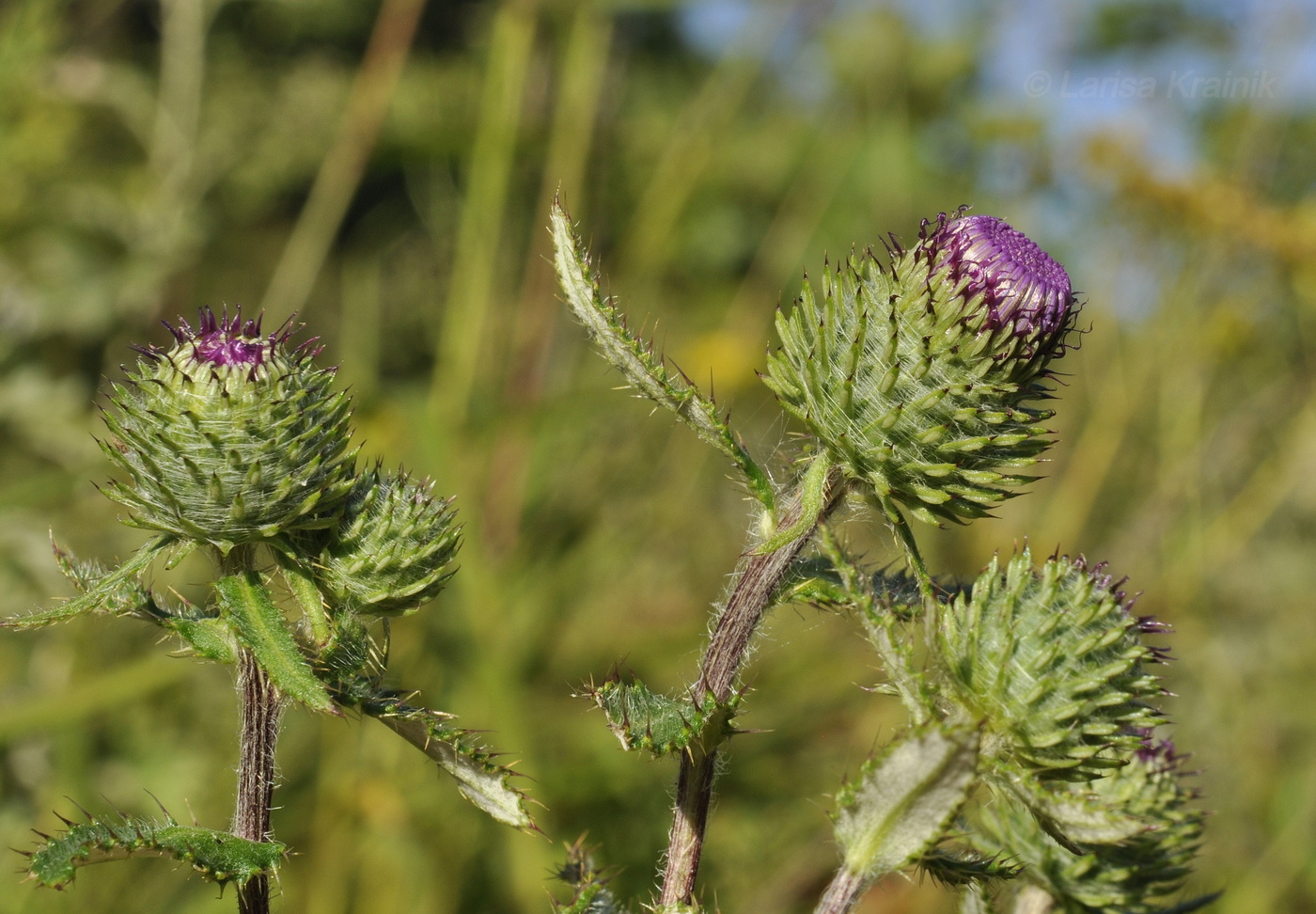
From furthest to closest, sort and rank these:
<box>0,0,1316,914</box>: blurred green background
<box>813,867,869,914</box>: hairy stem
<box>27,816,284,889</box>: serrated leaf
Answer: <box>0,0,1316,914</box>: blurred green background
<box>813,867,869,914</box>: hairy stem
<box>27,816,284,889</box>: serrated leaf

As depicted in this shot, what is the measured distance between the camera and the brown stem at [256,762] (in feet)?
5.71

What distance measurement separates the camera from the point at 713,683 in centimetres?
190

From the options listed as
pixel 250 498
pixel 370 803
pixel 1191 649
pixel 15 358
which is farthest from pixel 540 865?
pixel 1191 649

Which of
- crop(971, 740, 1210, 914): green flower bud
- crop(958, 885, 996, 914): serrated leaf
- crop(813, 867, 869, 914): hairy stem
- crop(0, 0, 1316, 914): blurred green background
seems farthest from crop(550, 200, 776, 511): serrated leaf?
crop(0, 0, 1316, 914): blurred green background

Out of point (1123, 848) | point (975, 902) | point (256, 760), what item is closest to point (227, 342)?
point (256, 760)

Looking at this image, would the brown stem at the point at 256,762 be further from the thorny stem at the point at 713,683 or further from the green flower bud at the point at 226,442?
the thorny stem at the point at 713,683

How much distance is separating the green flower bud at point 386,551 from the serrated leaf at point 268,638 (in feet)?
0.50

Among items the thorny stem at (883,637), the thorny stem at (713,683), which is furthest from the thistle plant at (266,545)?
the thorny stem at (883,637)

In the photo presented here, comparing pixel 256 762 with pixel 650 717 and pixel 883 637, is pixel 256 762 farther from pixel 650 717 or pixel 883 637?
pixel 883 637

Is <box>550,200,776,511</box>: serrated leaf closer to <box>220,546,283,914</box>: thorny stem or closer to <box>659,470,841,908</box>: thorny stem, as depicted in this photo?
<box>659,470,841,908</box>: thorny stem

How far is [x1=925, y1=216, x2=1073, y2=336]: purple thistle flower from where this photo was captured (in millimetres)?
2020

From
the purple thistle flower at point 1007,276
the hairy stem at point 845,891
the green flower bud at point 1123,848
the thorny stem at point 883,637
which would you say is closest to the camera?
the thorny stem at point 883,637

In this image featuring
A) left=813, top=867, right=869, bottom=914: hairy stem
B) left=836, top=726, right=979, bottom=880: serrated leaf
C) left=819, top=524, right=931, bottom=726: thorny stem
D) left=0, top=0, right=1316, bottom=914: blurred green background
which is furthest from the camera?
left=0, top=0, right=1316, bottom=914: blurred green background

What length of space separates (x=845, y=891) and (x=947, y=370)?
3.32ft
